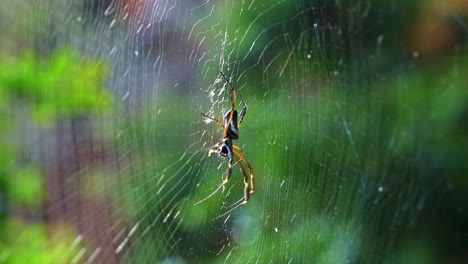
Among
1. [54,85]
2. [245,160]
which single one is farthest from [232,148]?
[54,85]

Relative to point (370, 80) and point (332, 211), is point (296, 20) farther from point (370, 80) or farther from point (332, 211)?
point (332, 211)

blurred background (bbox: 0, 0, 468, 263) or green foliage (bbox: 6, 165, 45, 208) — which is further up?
blurred background (bbox: 0, 0, 468, 263)

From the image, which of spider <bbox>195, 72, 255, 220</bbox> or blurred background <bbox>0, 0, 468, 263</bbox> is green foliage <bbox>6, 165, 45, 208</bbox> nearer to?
blurred background <bbox>0, 0, 468, 263</bbox>

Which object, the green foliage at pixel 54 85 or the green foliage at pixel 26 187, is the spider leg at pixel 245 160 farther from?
the green foliage at pixel 26 187

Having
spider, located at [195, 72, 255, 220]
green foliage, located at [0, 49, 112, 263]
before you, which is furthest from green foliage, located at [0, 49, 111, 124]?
spider, located at [195, 72, 255, 220]

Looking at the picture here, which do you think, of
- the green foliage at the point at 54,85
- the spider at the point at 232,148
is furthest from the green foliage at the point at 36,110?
the spider at the point at 232,148
